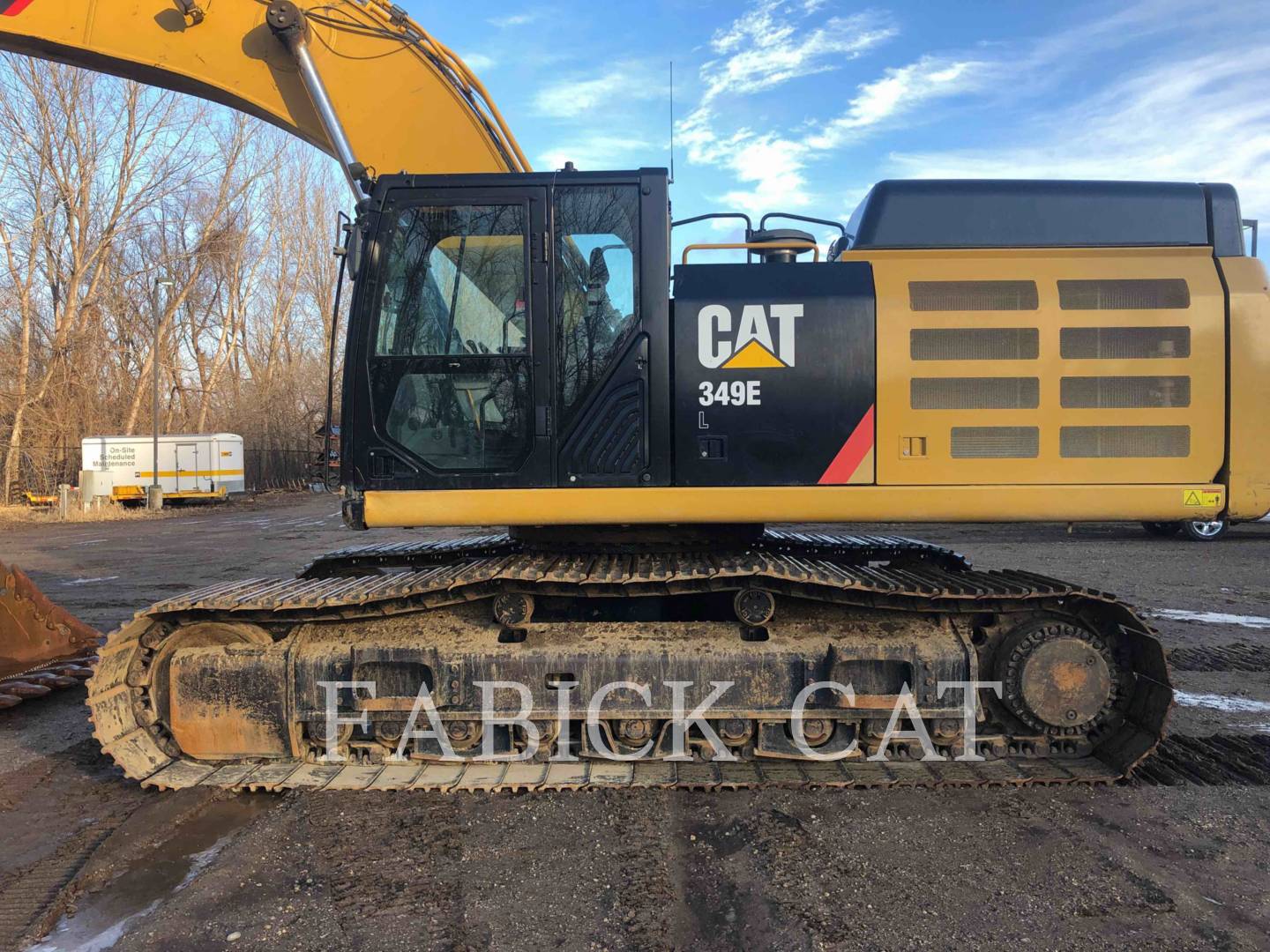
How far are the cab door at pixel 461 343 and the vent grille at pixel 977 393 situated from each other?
1.79m

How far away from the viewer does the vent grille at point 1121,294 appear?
3.67 metres

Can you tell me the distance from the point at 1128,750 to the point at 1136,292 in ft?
7.13

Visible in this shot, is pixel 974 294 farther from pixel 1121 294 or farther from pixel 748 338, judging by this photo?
pixel 748 338

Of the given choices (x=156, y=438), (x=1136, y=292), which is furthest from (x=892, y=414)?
(x=156, y=438)

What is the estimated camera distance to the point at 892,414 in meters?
3.64

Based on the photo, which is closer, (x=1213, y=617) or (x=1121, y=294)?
(x=1121, y=294)

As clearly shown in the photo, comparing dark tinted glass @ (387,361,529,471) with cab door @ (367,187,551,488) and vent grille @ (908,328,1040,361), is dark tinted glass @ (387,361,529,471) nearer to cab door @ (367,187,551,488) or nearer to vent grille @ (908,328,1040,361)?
cab door @ (367,187,551,488)

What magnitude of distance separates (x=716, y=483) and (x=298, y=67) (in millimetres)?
3188

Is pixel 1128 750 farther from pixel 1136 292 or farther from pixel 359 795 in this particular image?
pixel 359 795

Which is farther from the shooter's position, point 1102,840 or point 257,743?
point 257,743

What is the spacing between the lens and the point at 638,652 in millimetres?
3703

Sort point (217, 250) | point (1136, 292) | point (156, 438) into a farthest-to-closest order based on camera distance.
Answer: point (217, 250) → point (156, 438) → point (1136, 292)

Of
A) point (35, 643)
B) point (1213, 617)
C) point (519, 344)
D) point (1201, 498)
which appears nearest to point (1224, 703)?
point (1201, 498)

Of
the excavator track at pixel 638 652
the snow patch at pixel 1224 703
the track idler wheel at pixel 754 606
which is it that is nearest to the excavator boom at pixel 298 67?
the excavator track at pixel 638 652
